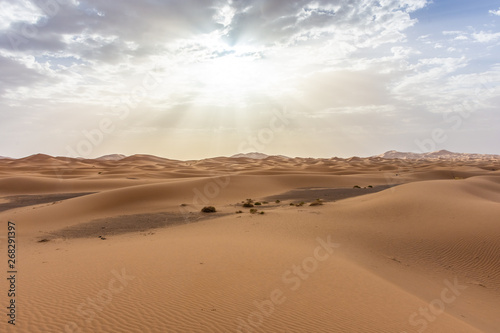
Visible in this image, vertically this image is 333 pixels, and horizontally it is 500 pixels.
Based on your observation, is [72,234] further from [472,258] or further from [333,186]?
[333,186]

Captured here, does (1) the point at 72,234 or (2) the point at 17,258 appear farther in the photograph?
(1) the point at 72,234

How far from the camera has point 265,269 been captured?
9.16m

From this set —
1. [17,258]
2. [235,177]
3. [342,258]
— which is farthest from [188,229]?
[235,177]

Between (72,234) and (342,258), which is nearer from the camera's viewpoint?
(342,258)

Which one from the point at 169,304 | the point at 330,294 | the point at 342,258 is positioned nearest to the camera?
the point at 169,304

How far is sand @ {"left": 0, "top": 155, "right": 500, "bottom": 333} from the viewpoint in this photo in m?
6.35

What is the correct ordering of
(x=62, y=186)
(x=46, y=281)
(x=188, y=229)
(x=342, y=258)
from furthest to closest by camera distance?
(x=62, y=186) → (x=188, y=229) → (x=342, y=258) → (x=46, y=281)

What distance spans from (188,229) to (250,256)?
651cm

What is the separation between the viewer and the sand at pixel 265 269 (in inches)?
250

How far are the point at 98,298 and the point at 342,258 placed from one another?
7.86m

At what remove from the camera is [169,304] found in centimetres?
669

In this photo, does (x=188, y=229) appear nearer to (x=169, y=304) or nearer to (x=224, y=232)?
(x=224, y=232)

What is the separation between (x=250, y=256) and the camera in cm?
1035

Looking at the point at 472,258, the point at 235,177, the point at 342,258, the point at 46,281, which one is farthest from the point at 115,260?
the point at 235,177
